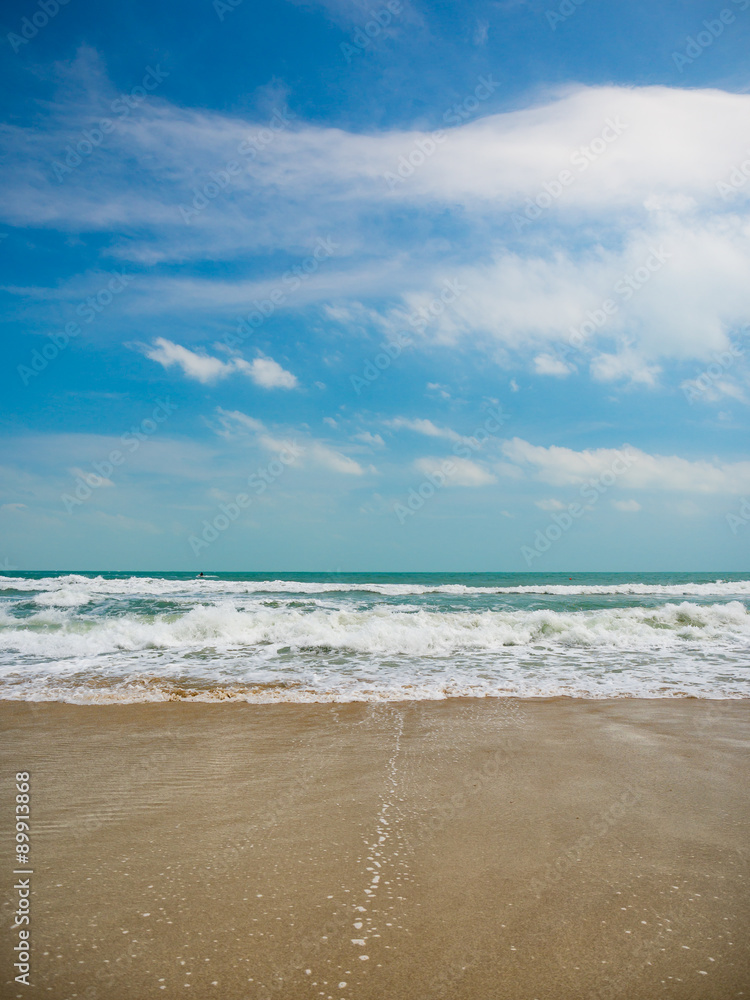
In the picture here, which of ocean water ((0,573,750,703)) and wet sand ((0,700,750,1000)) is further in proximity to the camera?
ocean water ((0,573,750,703))

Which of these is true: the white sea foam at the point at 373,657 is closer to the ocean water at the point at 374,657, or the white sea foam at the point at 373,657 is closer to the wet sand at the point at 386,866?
the ocean water at the point at 374,657

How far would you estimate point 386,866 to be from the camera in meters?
3.40

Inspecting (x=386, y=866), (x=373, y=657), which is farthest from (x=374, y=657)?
(x=386, y=866)

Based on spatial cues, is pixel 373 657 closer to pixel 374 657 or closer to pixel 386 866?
pixel 374 657

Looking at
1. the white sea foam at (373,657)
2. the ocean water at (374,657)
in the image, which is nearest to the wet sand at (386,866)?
the ocean water at (374,657)

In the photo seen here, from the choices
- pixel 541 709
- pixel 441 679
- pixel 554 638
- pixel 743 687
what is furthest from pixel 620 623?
pixel 541 709

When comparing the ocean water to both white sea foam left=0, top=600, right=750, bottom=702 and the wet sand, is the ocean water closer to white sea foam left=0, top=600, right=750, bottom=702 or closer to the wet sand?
white sea foam left=0, top=600, right=750, bottom=702

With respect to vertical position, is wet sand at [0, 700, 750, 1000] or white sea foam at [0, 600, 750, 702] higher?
wet sand at [0, 700, 750, 1000]

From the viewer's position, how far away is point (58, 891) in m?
3.14

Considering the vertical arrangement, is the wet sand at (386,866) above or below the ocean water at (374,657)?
above

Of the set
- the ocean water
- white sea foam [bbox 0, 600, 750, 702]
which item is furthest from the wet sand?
white sea foam [bbox 0, 600, 750, 702]

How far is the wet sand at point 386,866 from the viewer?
251 centimetres

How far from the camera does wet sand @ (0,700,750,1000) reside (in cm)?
251

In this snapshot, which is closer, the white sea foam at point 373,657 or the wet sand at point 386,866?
the wet sand at point 386,866
